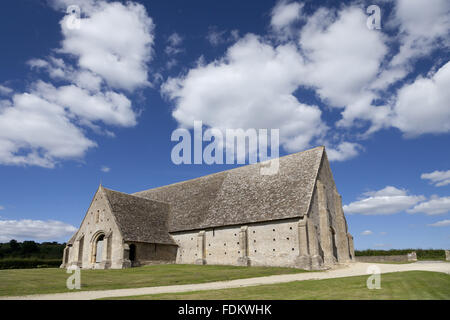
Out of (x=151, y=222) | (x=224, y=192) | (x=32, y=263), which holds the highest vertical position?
(x=224, y=192)

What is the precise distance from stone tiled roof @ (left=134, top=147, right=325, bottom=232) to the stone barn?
0.12 m

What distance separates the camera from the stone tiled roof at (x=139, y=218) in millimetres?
32438

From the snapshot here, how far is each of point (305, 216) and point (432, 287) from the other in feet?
46.8

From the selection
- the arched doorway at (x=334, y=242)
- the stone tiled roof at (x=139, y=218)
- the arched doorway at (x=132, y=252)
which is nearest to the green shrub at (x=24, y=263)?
the stone tiled roof at (x=139, y=218)

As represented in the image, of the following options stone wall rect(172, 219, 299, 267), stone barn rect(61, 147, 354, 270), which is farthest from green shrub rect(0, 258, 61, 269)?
stone wall rect(172, 219, 299, 267)

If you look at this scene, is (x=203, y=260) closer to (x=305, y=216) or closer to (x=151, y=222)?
(x=151, y=222)

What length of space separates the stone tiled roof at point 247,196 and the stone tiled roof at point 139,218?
4.46 feet

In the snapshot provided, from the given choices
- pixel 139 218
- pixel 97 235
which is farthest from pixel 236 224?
pixel 97 235

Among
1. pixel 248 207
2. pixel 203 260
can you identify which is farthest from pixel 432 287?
pixel 203 260

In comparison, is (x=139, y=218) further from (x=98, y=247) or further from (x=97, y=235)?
(x=98, y=247)

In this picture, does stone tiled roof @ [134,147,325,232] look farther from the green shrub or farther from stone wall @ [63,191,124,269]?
the green shrub

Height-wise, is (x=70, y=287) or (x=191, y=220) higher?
(x=191, y=220)

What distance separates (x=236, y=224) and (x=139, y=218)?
37.2 feet
